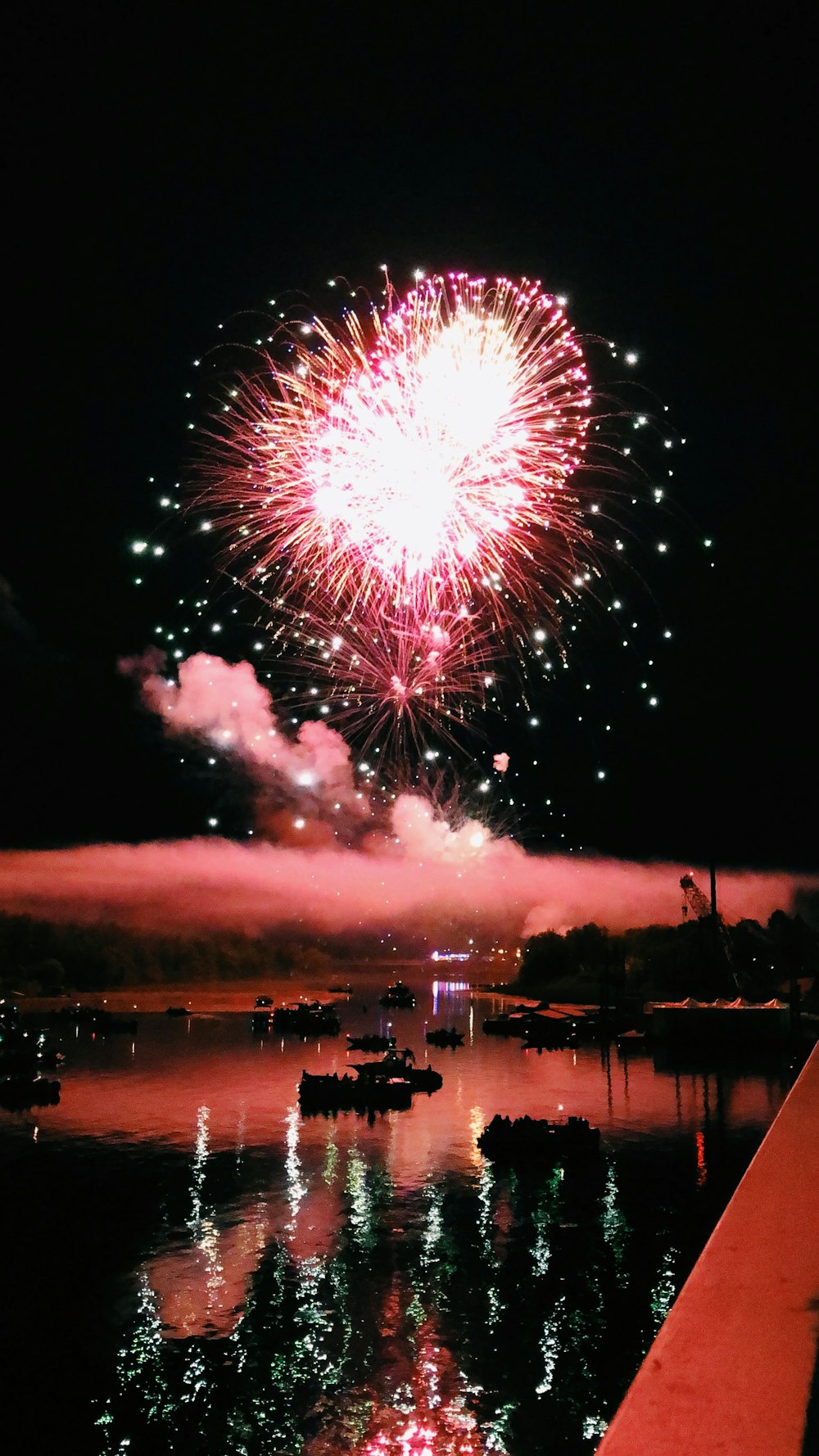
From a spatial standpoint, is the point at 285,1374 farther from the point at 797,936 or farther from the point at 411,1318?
the point at 797,936

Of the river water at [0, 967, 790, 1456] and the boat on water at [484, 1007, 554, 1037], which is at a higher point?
the boat on water at [484, 1007, 554, 1037]

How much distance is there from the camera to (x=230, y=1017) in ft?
504

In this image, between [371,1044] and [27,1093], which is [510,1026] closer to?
[371,1044]

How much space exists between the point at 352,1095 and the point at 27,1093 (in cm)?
2077

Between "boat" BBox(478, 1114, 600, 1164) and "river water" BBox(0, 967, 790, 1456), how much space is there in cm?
116

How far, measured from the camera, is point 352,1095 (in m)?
64.6

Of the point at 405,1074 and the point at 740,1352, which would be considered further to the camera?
the point at 405,1074

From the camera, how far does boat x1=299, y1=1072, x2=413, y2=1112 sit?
63.5 metres

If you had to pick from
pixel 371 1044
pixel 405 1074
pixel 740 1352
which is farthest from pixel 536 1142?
pixel 371 1044

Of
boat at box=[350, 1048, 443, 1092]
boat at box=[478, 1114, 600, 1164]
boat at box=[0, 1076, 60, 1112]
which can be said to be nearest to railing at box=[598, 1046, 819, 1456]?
boat at box=[478, 1114, 600, 1164]

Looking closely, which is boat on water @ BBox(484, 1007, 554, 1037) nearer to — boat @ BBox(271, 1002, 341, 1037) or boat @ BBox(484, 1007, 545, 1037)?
boat @ BBox(484, 1007, 545, 1037)

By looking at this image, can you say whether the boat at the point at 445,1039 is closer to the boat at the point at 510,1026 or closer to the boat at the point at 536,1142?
the boat at the point at 510,1026

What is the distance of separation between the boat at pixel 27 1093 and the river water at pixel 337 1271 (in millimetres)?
2549

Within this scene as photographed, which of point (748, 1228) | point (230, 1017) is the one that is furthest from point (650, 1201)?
point (230, 1017)
